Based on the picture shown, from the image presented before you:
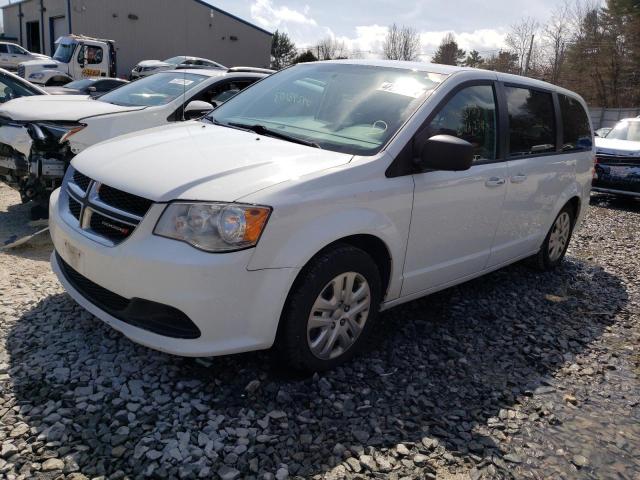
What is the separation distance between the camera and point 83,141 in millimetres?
5297

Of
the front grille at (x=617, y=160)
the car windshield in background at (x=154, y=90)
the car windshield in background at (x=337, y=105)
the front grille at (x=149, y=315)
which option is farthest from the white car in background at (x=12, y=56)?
the front grille at (x=149, y=315)

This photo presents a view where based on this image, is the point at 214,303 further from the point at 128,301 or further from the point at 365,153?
the point at 365,153

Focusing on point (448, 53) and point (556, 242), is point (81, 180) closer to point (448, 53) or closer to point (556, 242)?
point (556, 242)

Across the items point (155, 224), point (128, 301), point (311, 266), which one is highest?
point (155, 224)

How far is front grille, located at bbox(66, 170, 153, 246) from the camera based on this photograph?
108 inches

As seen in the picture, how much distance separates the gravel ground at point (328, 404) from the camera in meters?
2.46

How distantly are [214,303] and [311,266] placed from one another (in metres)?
0.56

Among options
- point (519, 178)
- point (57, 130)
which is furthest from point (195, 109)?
point (519, 178)

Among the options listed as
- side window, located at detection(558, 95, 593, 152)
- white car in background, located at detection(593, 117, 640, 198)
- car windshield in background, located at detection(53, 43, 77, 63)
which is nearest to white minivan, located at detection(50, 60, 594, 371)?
side window, located at detection(558, 95, 593, 152)

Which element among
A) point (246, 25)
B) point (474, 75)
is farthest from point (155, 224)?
point (246, 25)

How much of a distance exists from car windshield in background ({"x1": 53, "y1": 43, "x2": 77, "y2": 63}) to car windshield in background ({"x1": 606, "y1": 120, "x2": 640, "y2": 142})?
20496 millimetres

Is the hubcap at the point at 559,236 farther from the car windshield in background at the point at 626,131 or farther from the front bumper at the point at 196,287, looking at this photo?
the car windshield in background at the point at 626,131

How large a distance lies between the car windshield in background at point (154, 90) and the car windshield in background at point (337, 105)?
2183 millimetres

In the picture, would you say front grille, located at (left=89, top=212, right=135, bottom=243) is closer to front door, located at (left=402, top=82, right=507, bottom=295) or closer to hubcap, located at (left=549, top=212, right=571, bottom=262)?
front door, located at (left=402, top=82, right=507, bottom=295)
